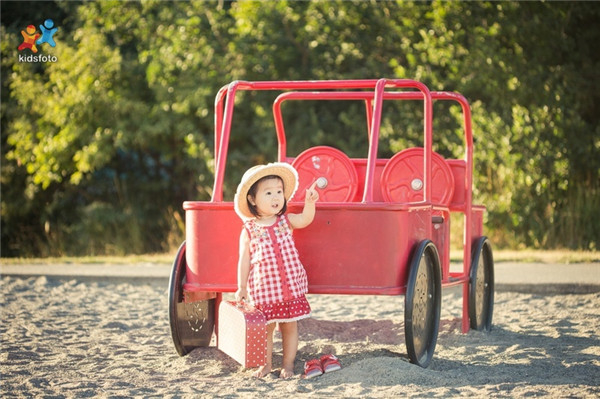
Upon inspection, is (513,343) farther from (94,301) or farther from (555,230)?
(555,230)

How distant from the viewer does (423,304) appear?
515 cm

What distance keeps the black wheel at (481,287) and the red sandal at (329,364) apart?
1.55 metres

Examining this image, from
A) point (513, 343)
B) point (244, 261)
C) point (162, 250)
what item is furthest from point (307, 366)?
point (162, 250)

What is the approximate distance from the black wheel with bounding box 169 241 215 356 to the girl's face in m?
0.65

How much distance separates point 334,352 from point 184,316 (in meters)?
0.93

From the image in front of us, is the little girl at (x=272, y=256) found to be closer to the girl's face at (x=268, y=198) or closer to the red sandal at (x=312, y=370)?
the girl's face at (x=268, y=198)

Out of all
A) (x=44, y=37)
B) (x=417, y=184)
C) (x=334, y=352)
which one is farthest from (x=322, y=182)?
(x=44, y=37)

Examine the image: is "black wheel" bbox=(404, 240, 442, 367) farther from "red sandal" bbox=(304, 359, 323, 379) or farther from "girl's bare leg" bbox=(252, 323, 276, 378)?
"girl's bare leg" bbox=(252, 323, 276, 378)

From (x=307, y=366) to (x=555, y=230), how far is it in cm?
808

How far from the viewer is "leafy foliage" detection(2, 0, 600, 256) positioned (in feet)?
40.0

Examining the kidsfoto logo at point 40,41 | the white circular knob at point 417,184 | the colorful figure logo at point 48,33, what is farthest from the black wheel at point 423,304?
the colorful figure logo at point 48,33

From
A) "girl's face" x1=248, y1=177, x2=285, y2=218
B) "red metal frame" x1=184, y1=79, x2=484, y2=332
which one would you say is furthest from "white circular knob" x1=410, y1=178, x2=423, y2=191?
"girl's face" x1=248, y1=177, x2=285, y2=218

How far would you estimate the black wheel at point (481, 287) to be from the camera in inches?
242

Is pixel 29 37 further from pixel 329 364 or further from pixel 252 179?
pixel 329 364
